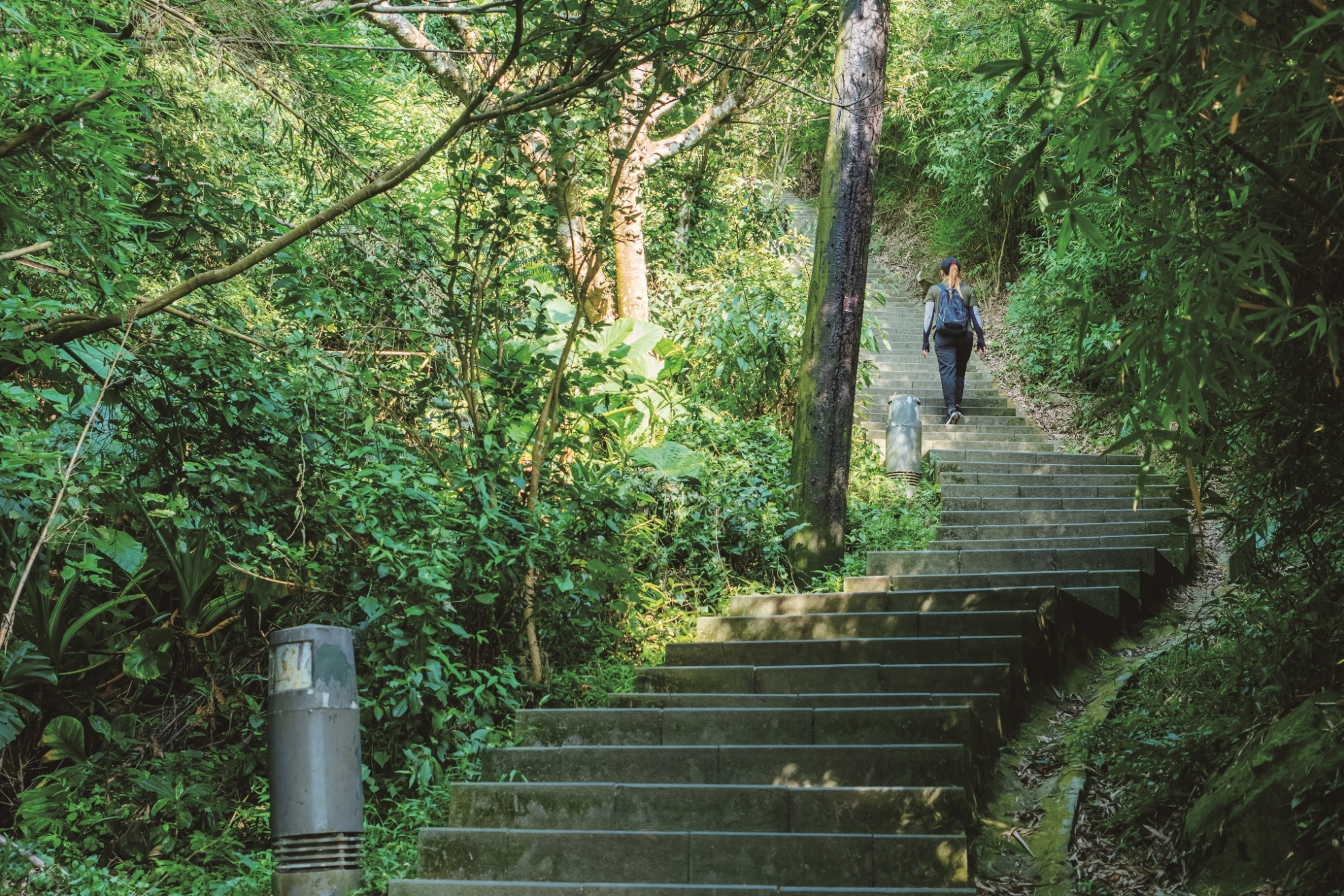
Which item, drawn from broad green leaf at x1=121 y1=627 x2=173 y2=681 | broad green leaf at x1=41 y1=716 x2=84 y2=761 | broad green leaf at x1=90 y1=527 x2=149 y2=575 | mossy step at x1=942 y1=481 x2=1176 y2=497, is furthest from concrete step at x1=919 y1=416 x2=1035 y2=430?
broad green leaf at x1=41 y1=716 x2=84 y2=761

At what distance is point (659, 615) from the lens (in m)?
6.97

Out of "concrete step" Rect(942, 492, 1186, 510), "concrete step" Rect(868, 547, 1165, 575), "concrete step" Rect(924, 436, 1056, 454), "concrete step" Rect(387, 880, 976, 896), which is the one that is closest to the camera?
"concrete step" Rect(387, 880, 976, 896)

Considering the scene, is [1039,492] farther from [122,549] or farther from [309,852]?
[122,549]

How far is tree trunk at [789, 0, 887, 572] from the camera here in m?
7.39

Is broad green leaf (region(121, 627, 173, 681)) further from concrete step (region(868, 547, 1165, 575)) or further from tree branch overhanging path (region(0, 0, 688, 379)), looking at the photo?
concrete step (region(868, 547, 1165, 575))

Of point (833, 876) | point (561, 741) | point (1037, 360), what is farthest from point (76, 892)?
point (1037, 360)

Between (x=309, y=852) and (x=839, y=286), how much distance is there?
5020 millimetres

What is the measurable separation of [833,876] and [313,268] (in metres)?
3.71

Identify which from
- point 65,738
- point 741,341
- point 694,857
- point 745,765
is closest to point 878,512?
point 741,341

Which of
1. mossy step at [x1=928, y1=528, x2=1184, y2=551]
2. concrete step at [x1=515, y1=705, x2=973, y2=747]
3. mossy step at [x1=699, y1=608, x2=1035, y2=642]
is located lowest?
concrete step at [x1=515, y1=705, x2=973, y2=747]

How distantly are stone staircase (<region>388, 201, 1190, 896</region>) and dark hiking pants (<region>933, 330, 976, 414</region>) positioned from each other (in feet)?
10.9

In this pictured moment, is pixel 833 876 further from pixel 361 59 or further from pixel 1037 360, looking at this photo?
pixel 1037 360

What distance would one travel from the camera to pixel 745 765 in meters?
4.79

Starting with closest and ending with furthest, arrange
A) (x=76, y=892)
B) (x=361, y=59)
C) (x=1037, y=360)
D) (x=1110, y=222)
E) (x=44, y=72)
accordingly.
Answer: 1. (x=44, y=72)
2. (x=76, y=892)
3. (x=361, y=59)
4. (x=1110, y=222)
5. (x=1037, y=360)
